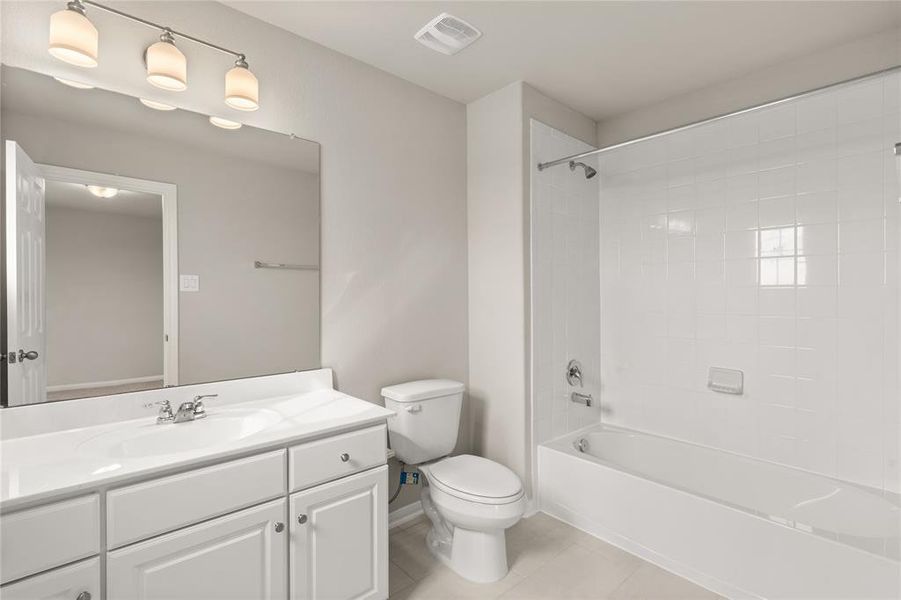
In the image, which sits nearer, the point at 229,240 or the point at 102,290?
the point at 102,290

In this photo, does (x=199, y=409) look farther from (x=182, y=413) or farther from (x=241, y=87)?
(x=241, y=87)

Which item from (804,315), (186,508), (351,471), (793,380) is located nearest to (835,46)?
(804,315)

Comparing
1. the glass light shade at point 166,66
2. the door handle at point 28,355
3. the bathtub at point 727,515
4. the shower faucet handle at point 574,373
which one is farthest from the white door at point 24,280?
the shower faucet handle at point 574,373

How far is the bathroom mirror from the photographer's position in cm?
139

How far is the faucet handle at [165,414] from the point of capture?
1.52 metres

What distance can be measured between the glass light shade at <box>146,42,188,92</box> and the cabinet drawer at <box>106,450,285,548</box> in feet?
4.39

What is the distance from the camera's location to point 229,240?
1.79 metres

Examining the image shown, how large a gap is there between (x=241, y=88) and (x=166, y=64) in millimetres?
252

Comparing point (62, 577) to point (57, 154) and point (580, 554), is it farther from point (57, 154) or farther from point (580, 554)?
point (580, 554)

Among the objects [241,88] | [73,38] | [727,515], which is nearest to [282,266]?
[241,88]

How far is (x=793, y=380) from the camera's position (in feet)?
7.41

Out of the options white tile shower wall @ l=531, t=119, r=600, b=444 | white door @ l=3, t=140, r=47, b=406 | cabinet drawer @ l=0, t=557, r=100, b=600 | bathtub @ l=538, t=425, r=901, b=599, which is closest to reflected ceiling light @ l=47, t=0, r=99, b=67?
white door @ l=3, t=140, r=47, b=406

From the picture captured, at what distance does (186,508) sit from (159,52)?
149 centimetres

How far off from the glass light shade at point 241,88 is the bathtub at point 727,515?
2247 mm
